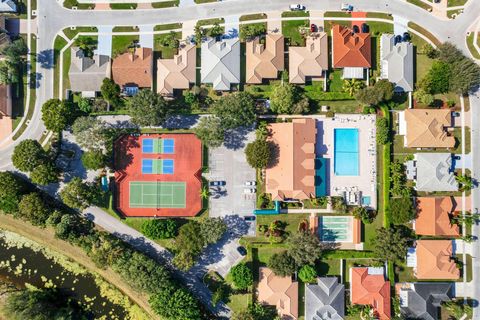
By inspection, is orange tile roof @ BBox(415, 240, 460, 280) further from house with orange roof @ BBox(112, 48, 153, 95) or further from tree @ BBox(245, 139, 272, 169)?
house with orange roof @ BBox(112, 48, 153, 95)

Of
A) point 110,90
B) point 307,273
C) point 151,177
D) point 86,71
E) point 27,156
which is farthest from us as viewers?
point 151,177

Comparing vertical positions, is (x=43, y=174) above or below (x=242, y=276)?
above

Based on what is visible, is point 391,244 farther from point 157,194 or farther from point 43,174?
point 43,174

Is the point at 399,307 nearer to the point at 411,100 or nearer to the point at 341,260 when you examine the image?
the point at 341,260

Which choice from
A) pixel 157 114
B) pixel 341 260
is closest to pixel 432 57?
pixel 341 260

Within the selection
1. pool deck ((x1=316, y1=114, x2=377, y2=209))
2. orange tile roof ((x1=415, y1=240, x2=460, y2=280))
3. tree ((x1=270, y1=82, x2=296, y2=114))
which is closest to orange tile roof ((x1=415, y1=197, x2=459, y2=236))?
orange tile roof ((x1=415, y1=240, x2=460, y2=280))

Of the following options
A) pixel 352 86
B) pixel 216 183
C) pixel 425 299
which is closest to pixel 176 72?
pixel 216 183
